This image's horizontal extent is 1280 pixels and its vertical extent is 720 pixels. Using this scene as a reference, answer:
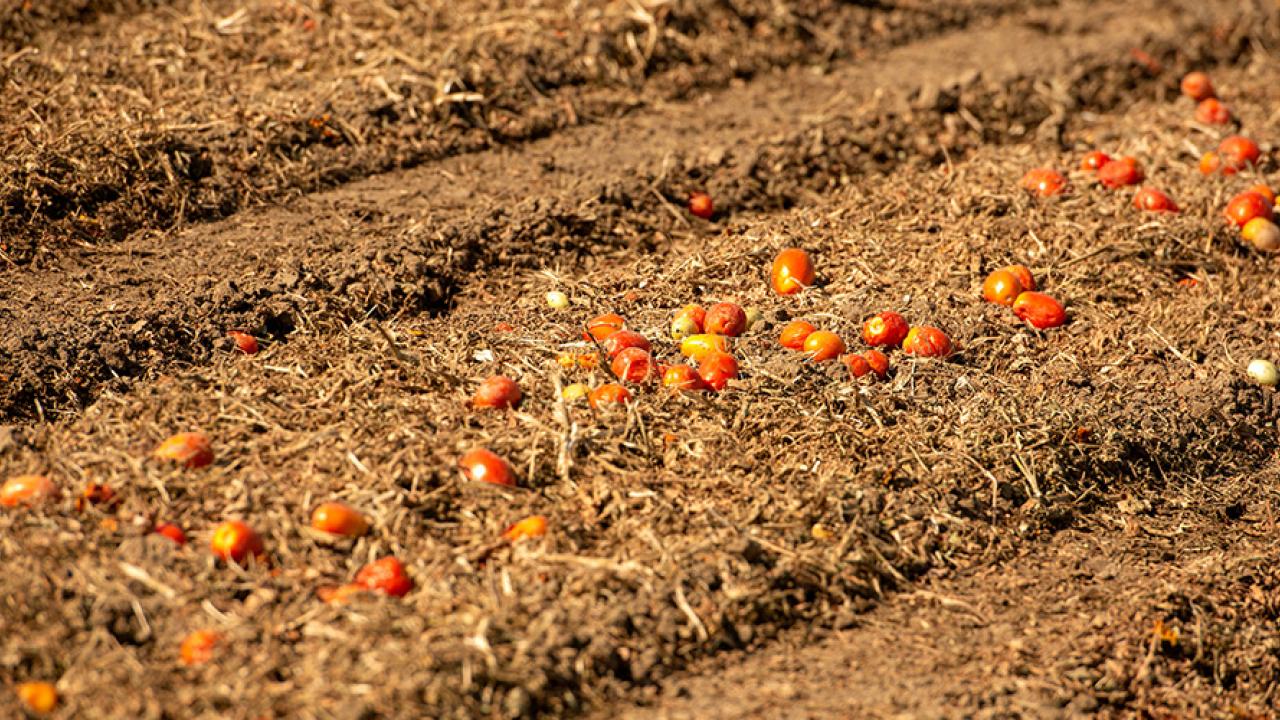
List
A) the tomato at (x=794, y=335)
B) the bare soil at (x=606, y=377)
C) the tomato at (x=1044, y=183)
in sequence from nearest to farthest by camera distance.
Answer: the bare soil at (x=606, y=377) < the tomato at (x=794, y=335) < the tomato at (x=1044, y=183)

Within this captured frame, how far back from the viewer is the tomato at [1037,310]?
591cm

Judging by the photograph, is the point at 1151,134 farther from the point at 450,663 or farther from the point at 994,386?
the point at 450,663

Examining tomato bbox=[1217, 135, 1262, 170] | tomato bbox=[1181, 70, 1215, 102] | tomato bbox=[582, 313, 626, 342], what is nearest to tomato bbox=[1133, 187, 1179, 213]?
tomato bbox=[1217, 135, 1262, 170]

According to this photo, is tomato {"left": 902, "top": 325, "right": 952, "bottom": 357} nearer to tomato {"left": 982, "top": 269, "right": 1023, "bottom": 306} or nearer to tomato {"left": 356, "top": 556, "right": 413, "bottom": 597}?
tomato {"left": 982, "top": 269, "right": 1023, "bottom": 306}

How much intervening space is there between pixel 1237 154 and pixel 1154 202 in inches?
39.2

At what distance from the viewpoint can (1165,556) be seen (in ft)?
15.9

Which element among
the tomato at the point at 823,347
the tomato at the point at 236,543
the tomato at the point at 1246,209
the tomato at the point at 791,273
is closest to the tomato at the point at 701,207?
the tomato at the point at 791,273

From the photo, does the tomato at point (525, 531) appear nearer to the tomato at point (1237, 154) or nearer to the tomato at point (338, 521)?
the tomato at point (338, 521)

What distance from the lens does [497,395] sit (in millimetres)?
4887

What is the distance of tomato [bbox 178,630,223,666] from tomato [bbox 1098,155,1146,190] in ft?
17.9

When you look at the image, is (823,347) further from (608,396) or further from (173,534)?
(173,534)

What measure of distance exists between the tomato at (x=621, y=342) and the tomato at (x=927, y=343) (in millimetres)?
1151

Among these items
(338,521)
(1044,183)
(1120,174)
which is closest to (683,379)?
(338,521)

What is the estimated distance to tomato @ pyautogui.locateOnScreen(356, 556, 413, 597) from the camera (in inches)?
159
